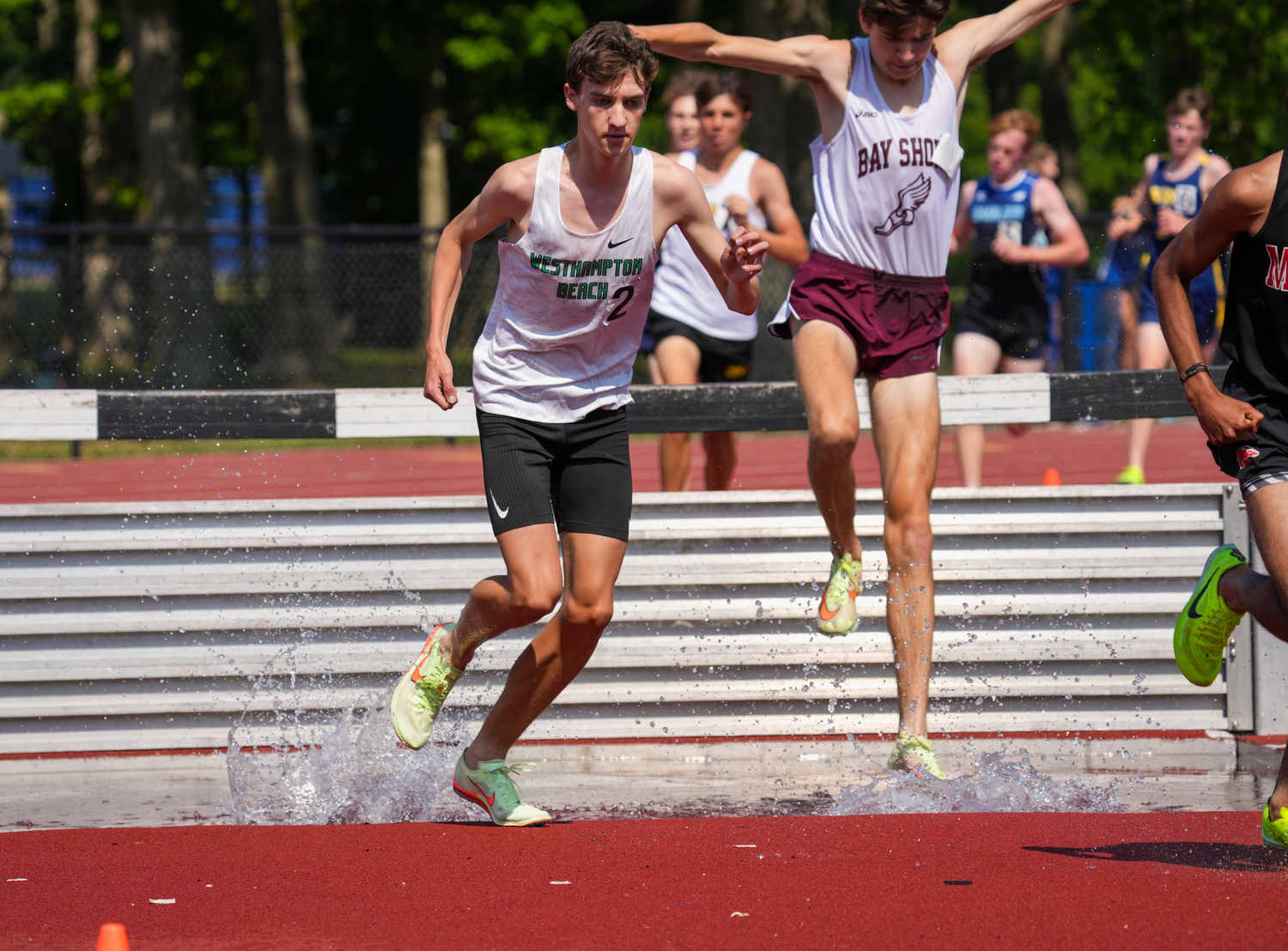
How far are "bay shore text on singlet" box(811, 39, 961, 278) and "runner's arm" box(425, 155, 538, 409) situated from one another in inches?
48.8

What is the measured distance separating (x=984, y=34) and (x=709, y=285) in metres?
2.58

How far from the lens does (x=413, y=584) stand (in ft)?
20.7

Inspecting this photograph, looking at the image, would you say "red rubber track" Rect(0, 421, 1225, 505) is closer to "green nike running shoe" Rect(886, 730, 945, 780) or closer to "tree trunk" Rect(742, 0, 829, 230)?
"tree trunk" Rect(742, 0, 829, 230)

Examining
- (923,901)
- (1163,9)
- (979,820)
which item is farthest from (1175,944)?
(1163,9)

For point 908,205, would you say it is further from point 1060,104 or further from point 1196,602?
point 1060,104

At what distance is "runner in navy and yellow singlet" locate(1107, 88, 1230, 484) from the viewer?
9.43 meters

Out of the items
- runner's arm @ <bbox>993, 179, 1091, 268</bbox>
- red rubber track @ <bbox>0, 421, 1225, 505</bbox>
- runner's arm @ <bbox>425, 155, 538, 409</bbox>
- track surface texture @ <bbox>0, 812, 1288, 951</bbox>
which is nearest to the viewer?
track surface texture @ <bbox>0, 812, 1288, 951</bbox>

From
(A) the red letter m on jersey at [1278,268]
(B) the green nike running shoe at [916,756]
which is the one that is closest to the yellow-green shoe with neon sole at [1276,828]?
(B) the green nike running shoe at [916,756]

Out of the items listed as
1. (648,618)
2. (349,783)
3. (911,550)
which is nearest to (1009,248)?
(648,618)

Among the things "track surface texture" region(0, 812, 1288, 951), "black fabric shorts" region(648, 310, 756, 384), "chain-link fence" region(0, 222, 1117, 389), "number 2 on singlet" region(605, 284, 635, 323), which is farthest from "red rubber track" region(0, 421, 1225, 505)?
"track surface texture" region(0, 812, 1288, 951)

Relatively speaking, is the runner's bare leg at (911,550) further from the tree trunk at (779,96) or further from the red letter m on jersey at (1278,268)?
the tree trunk at (779,96)

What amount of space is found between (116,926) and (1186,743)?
4.44m

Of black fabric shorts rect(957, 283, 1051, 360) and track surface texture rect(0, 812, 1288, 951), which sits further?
black fabric shorts rect(957, 283, 1051, 360)

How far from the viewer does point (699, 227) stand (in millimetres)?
5109
